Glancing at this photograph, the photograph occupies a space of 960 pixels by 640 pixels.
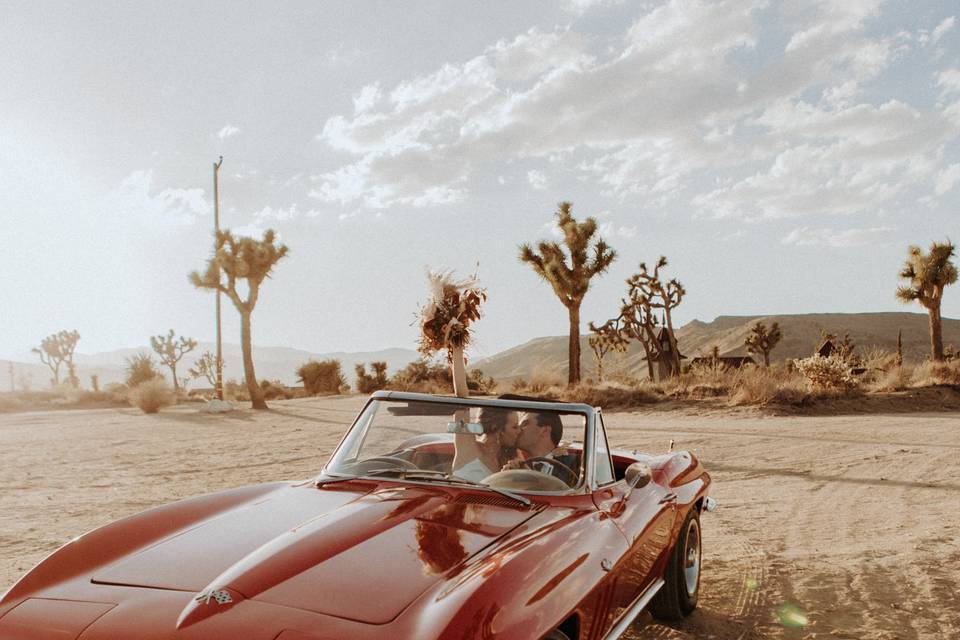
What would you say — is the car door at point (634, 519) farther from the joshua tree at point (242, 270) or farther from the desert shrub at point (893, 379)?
the joshua tree at point (242, 270)

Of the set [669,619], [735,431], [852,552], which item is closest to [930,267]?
→ [735,431]

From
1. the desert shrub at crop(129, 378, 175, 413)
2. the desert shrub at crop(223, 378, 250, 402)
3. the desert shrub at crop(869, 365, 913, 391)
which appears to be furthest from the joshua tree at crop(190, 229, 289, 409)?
the desert shrub at crop(869, 365, 913, 391)

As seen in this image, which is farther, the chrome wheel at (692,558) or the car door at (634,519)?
the chrome wheel at (692,558)

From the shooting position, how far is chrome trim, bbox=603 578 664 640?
3.24 m

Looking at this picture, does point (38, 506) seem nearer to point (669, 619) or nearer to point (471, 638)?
point (669, 619)

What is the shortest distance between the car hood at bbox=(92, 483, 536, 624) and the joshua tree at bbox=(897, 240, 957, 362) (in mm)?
32876

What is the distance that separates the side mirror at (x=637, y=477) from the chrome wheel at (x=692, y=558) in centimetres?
81

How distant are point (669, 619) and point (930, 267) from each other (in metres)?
32.1

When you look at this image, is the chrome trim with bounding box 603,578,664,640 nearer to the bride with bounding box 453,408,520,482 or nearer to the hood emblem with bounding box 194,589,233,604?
the bride with bounding box 453,408,520,482

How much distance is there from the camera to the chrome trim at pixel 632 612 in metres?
3.24

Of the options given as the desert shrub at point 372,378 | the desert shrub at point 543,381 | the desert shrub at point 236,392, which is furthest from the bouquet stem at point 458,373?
the desert shrub at point 236,392

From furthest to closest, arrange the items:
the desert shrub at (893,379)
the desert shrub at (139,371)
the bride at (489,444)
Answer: the desert shrub at (139,371)
the desert shrub at (893,379)
the bride at (489,444)

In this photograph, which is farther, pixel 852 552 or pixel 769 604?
pixel 852 552

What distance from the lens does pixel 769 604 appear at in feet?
15.2
